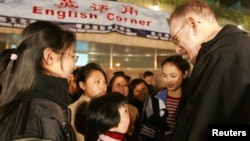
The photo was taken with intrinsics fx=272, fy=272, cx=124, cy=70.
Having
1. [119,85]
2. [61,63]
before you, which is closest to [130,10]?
[119,85]

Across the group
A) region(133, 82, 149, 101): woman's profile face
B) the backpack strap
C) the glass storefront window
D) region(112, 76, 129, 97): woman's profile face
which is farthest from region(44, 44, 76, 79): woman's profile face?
the glass storefront window

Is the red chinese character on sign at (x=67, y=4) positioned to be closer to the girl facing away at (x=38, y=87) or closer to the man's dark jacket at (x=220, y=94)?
the girl facing away at (x=38, y=87)

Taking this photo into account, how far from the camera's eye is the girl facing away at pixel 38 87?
1089 mm

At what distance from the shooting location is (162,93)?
2453mm

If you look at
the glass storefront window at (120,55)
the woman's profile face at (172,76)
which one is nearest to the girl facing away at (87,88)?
the woman's profile face at (172,76)

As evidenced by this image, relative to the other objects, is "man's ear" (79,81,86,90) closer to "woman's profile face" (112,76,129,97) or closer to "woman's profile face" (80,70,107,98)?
"woman's profile face" (80,70,107,98)

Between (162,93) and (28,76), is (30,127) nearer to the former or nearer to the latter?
(28,76)

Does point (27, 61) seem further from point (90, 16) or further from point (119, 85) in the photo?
point (90, 16)

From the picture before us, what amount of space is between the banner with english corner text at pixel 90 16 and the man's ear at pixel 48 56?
321 cm

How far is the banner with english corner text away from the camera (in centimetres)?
417

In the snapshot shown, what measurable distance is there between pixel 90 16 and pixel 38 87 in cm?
364

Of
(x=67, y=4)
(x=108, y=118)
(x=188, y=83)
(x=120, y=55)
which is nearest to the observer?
(x=188, y=83)

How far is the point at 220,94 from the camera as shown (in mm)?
1073

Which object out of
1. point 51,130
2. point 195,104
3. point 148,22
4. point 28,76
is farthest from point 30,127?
point 148,22
